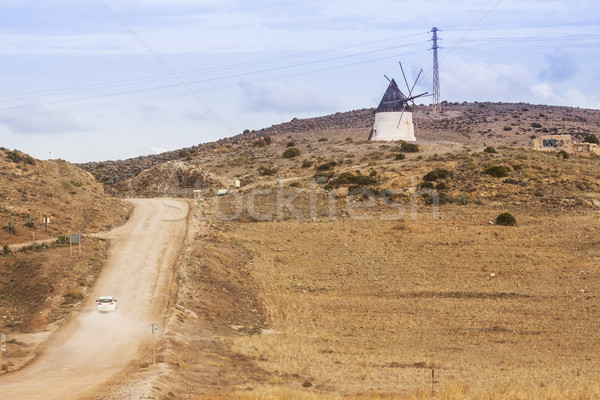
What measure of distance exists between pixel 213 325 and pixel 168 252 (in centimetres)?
1193

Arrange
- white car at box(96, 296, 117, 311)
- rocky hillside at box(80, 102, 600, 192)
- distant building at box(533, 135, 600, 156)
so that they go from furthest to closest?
rocky hillside at box(80, 102, 600, 192) → distant building at box(533, 135, 600, 156) → white car at box(96, 296, 117, 311)

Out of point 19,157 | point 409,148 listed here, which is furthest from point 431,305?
point 409,148

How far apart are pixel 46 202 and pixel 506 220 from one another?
33.9 metres

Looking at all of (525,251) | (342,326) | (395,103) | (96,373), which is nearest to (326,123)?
(395,103)

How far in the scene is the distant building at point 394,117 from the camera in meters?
91.3

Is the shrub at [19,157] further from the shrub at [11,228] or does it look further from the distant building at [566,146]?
the distant building at [566,146]

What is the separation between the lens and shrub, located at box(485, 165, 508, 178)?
6450 cm

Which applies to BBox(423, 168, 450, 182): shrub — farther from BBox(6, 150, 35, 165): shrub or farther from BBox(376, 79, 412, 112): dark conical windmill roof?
BBox(6, 150, 35, 165): shrub

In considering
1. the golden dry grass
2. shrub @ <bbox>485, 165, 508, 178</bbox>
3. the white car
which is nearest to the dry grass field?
the golden dry grass

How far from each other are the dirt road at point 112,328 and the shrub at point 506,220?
22.5 m

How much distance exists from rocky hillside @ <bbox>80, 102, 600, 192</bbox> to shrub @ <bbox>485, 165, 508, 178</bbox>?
3898 cm

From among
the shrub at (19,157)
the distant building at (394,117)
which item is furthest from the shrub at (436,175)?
the shrub at (19,157)

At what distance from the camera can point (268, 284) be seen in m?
41.0

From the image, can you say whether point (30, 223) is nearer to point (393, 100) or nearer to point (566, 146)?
point (393, 100)
